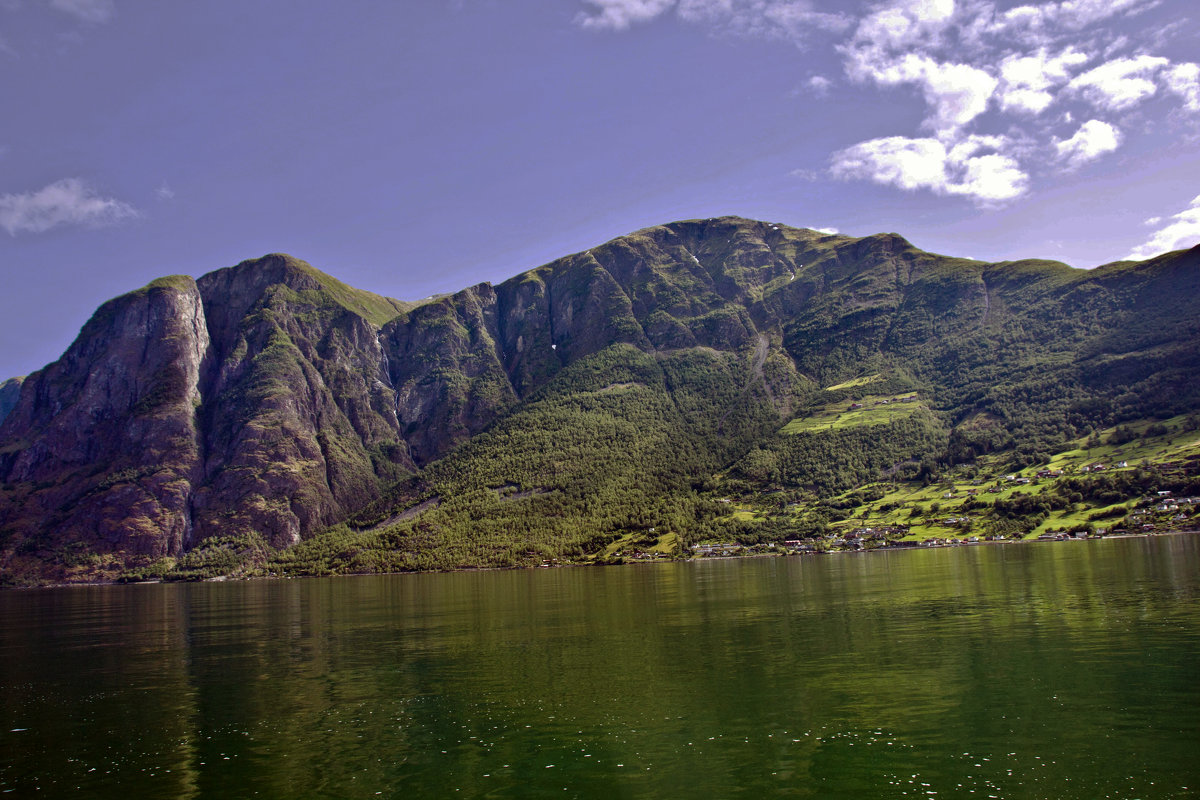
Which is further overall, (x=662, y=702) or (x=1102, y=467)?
(x=1102, y=467)

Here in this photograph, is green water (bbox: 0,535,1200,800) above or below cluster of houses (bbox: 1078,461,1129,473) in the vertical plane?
below

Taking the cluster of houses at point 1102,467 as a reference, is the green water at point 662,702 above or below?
below

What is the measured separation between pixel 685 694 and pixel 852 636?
22434 millimetres

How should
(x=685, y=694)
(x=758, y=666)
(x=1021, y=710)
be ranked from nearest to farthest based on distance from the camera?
(x=1021, y=710)
(x=685, y=694)
(x=758, y=666)

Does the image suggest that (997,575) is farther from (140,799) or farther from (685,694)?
(140,799)

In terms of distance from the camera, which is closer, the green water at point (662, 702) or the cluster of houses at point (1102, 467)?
the green water at point (662, 702)

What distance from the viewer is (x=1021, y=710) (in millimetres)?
34469

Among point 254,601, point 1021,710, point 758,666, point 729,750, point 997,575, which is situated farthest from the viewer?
point 254,601

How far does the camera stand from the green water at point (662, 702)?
2864 centimetres

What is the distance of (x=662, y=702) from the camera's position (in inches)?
1596

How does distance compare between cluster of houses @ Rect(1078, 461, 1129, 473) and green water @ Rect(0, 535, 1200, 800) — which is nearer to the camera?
green water @ Rect(0, 535, 1200, 800)

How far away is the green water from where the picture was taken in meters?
28.6

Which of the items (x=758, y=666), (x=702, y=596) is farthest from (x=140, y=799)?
(x=702, y=596)

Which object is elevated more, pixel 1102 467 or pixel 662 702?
pixel 1102 467
